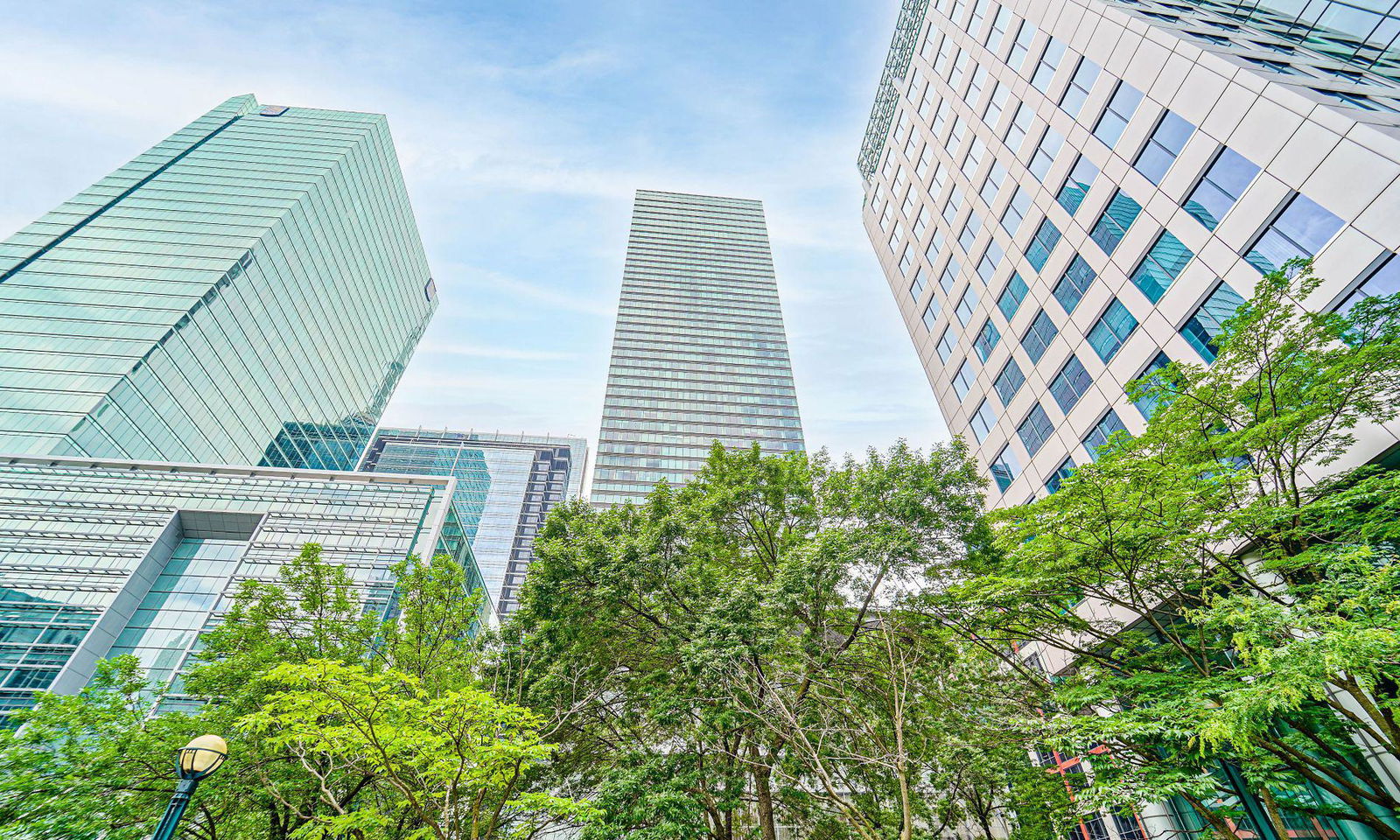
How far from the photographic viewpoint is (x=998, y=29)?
85.2ft

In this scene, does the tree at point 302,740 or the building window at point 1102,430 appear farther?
the building window at point 1102,430

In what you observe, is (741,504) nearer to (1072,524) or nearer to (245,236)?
(1072,524)

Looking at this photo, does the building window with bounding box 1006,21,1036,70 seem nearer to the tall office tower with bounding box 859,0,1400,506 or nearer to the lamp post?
the tall office tower with bounding box 859,0,1400,506

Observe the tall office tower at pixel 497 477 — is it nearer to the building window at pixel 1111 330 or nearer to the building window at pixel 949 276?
the building window at pixel 949 276

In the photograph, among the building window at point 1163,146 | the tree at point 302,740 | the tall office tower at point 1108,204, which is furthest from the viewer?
the building window at point 1163,146

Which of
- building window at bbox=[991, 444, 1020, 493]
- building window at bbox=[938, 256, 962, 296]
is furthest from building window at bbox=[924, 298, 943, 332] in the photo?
building window at bbox=[991, 444, 1020, 493]

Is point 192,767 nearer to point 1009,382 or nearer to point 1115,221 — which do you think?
point 1115,221

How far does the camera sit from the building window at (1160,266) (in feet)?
53.6

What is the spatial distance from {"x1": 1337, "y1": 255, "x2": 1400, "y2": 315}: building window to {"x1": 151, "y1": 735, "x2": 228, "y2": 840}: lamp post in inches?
788

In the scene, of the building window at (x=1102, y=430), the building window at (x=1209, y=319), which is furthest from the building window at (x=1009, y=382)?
the building window at (x=1209, y=319)

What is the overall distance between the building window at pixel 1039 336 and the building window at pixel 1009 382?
0.98m

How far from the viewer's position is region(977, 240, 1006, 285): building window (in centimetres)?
2538

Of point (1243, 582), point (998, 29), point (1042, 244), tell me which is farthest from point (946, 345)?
point (1243, 582)

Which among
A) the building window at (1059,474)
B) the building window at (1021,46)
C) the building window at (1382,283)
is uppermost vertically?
the building window at (1021,46)
